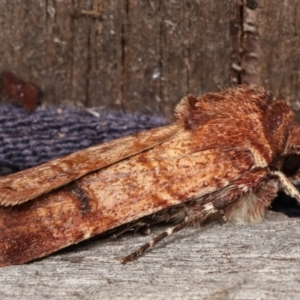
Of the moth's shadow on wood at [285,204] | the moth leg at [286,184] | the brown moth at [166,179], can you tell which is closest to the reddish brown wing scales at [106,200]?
the brown moth at [166,179]

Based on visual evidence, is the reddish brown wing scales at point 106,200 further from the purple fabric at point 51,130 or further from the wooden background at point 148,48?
the purple fabric at point 51,130

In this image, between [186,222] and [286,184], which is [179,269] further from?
[286,184]

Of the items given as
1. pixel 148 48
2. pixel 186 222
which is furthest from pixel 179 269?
pixel 148 48

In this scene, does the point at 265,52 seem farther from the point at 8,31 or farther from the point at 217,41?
the point at 8,31

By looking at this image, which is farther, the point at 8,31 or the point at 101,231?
the point at 8,31

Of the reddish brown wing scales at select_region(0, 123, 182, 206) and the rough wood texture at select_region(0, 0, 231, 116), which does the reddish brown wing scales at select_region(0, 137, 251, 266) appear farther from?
the rough wood texture at select_region(0, 0, 231, 116)

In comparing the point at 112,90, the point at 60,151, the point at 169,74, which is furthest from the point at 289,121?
the point at 60,151
